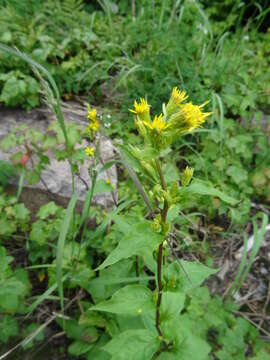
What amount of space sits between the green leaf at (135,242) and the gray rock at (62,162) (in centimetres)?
77

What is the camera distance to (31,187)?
1.95m

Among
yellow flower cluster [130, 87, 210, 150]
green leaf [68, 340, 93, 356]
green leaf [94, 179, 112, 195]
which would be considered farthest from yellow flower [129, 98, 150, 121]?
green leaf [68, 340, 93, 356]

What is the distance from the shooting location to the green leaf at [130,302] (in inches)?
38.7

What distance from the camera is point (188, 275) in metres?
1.09

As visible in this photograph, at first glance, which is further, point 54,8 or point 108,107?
point 54,8

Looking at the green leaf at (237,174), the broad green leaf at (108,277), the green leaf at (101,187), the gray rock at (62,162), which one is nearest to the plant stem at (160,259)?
the broad green leaf at (108,277)

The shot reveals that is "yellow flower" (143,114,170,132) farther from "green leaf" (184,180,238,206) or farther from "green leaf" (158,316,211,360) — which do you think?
"green leaf" (158,316,211,360)

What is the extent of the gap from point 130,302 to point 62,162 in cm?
143

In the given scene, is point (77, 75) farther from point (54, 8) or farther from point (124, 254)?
point (124, 254)

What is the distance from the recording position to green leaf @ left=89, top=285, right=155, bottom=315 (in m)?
0.98

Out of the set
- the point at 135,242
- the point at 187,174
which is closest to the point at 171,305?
the point at 135,242

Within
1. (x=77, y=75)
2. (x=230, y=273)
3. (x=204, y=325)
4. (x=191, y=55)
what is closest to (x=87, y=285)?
(x=204, y=325)

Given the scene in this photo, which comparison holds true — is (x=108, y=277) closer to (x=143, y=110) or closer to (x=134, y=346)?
(x=134, y=346)

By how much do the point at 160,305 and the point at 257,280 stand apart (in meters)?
1.18
